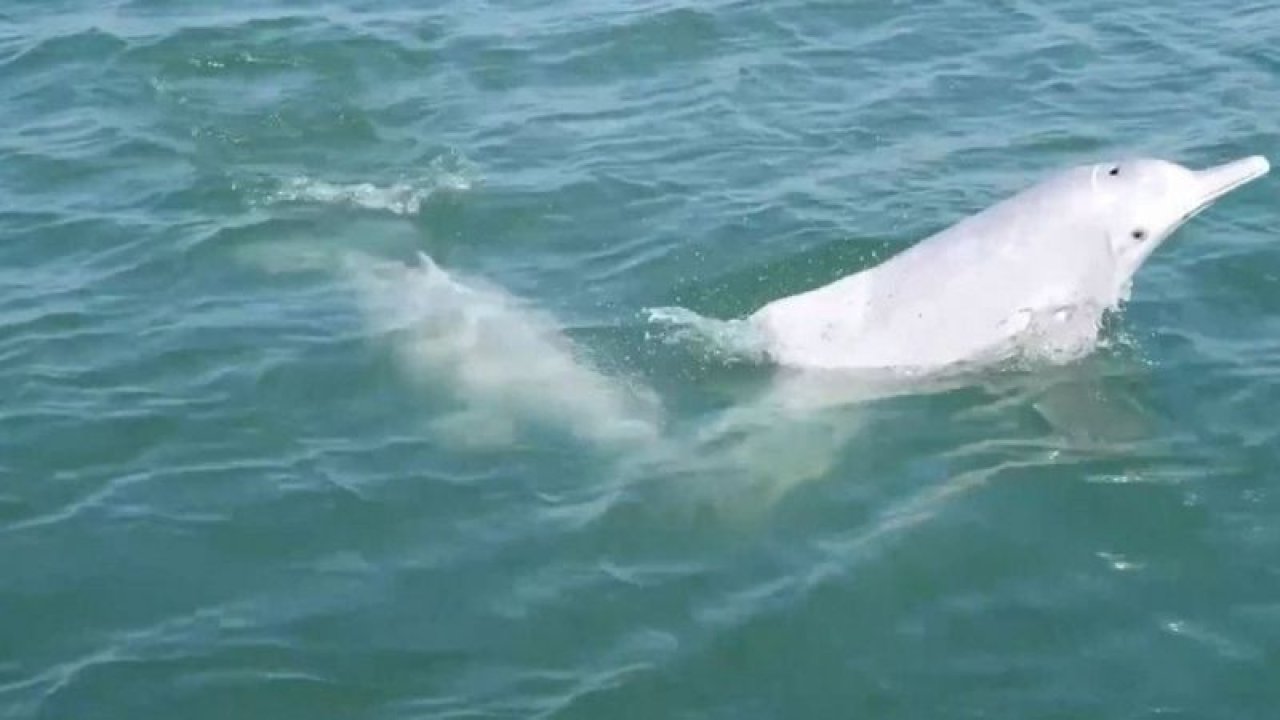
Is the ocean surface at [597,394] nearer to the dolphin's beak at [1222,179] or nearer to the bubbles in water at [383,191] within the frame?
the bubbles in water at [383,191]

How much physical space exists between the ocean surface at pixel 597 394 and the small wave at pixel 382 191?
0.04 metres

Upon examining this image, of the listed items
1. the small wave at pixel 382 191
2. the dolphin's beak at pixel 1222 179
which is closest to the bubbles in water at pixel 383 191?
the small wave at pixel 382 191

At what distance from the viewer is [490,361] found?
13.8 metres

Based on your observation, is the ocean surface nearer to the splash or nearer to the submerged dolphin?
the splash

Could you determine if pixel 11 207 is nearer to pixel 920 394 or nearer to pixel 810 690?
pixel 920 394

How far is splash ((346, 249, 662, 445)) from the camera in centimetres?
1290

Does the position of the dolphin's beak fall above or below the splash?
above

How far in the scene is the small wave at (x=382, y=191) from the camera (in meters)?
16.6

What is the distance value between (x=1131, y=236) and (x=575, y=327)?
4.06 metres

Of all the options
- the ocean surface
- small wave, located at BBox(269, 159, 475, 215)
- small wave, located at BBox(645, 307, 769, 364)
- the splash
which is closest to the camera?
the ocean surface

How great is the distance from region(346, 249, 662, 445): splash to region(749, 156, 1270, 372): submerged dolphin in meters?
1.32

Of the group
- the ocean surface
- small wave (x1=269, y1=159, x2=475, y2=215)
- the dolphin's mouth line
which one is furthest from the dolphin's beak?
small wave (x1=269, y1=159, x2=475, y2=215)

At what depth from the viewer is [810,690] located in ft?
32.9

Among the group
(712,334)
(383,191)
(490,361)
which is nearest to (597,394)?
(490,361)
